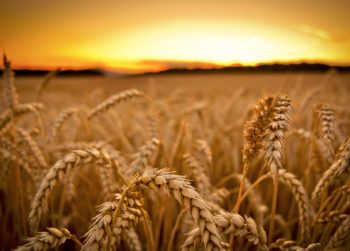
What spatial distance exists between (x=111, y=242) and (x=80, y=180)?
163 centimetres

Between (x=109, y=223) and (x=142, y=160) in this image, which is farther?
(x=142, y=160)

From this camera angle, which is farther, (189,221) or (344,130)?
(344,130)

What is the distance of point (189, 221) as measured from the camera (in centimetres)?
161

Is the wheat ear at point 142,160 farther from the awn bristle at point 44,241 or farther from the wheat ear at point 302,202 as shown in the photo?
the wheat ear at point 302,202

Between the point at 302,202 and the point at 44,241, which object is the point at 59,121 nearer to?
the point at 44,241

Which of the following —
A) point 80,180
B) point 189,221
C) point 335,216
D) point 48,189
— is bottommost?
point 80,180

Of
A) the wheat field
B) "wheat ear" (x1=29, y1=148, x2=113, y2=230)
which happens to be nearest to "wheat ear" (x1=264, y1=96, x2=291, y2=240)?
the wheat field

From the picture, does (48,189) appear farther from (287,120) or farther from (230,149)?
(230,149)

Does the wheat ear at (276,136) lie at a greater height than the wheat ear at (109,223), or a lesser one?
greater

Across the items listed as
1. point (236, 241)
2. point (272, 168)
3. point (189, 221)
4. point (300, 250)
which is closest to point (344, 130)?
point (236, 241)

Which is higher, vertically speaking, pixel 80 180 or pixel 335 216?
pixel 335 216

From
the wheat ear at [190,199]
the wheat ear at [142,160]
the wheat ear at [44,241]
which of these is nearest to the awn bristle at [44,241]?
the wheat ear at [44,241]

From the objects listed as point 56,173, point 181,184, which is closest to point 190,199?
point 181,184

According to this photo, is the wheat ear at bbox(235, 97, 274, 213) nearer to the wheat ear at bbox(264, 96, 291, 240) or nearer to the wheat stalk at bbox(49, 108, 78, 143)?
the wheat ear at bbox(264, 96, 291, 240)
